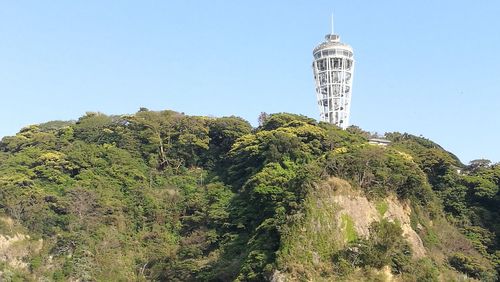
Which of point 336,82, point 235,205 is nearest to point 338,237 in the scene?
point 235,205

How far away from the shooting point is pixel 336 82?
61656mm

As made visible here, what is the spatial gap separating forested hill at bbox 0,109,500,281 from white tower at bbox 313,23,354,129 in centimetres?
1640

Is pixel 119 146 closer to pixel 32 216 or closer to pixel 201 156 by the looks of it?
pixel 201 156

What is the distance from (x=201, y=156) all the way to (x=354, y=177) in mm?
16807

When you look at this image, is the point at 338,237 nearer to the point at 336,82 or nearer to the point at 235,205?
the point at 235,205

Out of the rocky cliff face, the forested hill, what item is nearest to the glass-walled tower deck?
the forested hill

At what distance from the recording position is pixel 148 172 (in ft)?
145

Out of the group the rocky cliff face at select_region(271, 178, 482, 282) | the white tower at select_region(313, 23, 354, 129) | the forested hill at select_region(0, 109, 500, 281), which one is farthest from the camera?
the white tower at select_region(313, 23, 354, 129)

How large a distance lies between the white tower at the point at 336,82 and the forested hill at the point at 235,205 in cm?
1640

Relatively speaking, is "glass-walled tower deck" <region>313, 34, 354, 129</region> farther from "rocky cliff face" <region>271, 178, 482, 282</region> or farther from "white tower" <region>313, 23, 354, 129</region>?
"rocky cliff face" <region>271, 178, 482, 282</region>

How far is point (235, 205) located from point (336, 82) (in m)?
28.7

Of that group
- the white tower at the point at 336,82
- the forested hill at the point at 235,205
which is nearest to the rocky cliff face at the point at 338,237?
the forested hill at the point at 235,205

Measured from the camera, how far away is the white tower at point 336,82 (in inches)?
2421

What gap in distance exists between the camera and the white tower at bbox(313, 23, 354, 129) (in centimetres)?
6150
